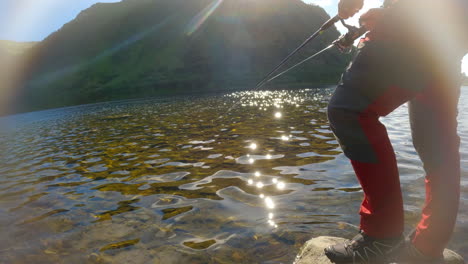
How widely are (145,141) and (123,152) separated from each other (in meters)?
2.00

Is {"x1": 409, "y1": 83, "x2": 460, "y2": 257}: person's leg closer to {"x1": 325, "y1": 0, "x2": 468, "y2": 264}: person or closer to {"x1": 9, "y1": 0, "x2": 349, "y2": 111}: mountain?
{"x1": 325, "y1": 0, "x2": 468, "y2": 264}: person

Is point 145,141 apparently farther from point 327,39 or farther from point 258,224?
point 327,39

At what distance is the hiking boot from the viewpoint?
2.57 meters

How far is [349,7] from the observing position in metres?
2.82

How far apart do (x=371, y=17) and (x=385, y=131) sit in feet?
3.29

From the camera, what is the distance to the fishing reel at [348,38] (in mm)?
2889

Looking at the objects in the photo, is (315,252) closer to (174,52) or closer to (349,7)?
(349,7)

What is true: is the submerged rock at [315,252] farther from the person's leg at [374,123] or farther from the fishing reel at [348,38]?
the fishing reel at [348,38]

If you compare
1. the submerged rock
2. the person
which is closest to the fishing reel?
the person

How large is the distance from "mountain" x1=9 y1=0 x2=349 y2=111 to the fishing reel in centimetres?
9562

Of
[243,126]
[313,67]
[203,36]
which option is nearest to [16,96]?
[203,36]

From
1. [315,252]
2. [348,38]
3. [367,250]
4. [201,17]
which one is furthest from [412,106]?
[201,17]

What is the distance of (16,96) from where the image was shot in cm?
13488

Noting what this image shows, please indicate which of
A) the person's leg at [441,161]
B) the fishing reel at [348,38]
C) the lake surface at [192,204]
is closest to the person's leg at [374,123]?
the person's leg at [441,161]
